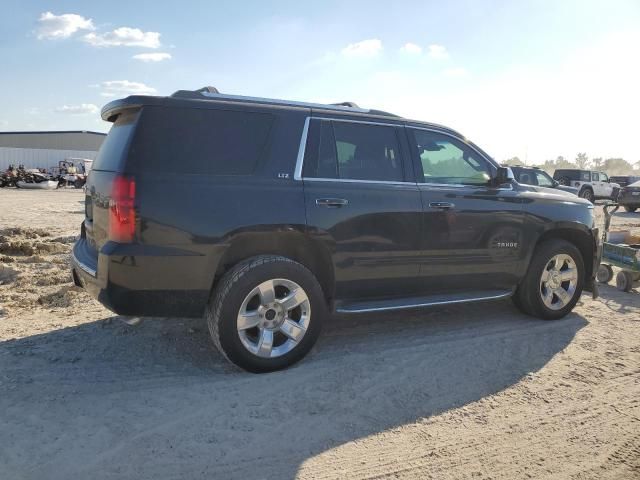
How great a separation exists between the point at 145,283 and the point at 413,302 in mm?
2265

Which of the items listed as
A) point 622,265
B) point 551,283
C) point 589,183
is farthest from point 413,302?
point 589,183

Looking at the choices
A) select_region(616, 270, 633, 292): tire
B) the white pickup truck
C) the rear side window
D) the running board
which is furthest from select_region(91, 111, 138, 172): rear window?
the white pickup truck

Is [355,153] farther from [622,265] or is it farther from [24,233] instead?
[24,233]

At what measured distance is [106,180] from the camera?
3799 millimetres

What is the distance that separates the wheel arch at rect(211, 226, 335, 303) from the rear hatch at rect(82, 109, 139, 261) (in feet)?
2.67

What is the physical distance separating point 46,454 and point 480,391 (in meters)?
2.82

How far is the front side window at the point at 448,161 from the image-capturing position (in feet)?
16.1

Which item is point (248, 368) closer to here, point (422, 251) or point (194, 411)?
point (194, 411)

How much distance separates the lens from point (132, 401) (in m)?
3.55

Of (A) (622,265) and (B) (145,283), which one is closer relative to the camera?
(B) (145,283)

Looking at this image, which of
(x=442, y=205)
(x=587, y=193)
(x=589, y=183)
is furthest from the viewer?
(x=589, y=183)

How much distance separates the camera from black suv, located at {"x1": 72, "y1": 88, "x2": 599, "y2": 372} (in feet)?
12.1

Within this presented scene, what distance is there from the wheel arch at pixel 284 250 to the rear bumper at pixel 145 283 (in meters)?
0.23

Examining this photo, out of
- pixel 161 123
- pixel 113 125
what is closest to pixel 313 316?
pixel 161 123
